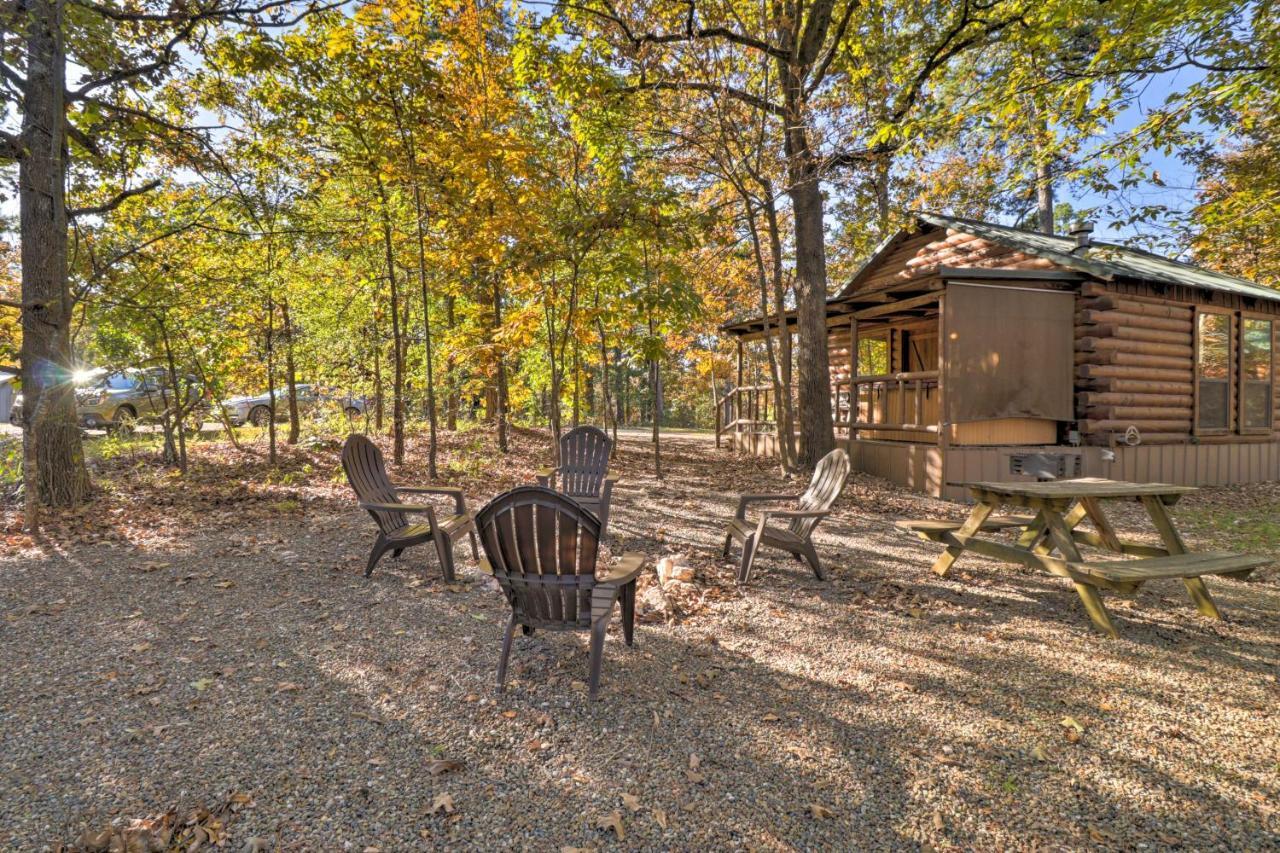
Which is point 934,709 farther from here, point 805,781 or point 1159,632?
point 1159,632

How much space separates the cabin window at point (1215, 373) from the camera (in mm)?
10305

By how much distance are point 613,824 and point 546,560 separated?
127 centimetres

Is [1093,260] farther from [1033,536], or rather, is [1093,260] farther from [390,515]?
[390,515]

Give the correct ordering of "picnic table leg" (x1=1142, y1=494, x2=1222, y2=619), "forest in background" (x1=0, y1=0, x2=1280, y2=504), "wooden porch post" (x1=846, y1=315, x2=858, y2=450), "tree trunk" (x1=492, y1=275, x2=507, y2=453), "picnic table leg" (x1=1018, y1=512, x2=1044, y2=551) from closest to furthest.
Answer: "picnic table leg" (x1=1142, y1=494, x2=1222, y2=619)
"picnic table leg" (x1=1018, y1=512, x2=1044, y2=551)
"forest in background" (x1=0, y1=0, x2=1280, y2=504)
"wooden porch post" (x1=846, y1=315, x2=858, y2=450)
"tree trunk" (x1=492, y1=275, x2=507, y2=453)

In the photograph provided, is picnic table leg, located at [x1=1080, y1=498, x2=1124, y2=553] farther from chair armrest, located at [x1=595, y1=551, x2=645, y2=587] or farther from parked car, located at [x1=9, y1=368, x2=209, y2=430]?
parked car, located at [x1=9, y1=368, x2=209, y2=430]

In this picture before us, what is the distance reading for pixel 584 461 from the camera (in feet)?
22.6

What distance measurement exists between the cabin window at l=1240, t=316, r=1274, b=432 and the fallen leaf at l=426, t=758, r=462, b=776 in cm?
1437

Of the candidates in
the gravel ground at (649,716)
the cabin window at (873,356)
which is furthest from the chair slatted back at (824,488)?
the cabin window at (873,356)

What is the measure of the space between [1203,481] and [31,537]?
1632 cm

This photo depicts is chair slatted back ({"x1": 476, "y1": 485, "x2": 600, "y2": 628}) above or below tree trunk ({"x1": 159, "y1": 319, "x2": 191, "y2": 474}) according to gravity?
below

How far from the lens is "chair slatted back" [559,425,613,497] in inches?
266

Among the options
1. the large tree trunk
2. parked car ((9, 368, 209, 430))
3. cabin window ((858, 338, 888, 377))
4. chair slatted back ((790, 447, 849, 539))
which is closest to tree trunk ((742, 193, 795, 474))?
chair slatted back ((790, 447, 849, 539))

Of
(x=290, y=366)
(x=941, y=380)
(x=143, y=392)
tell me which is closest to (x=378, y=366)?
(x=290, y=366)

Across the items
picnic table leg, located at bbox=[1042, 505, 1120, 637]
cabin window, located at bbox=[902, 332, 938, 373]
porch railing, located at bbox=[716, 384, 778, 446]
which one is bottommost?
picnic table leg, located at bbox=[1042, 505, 1120, 637]
